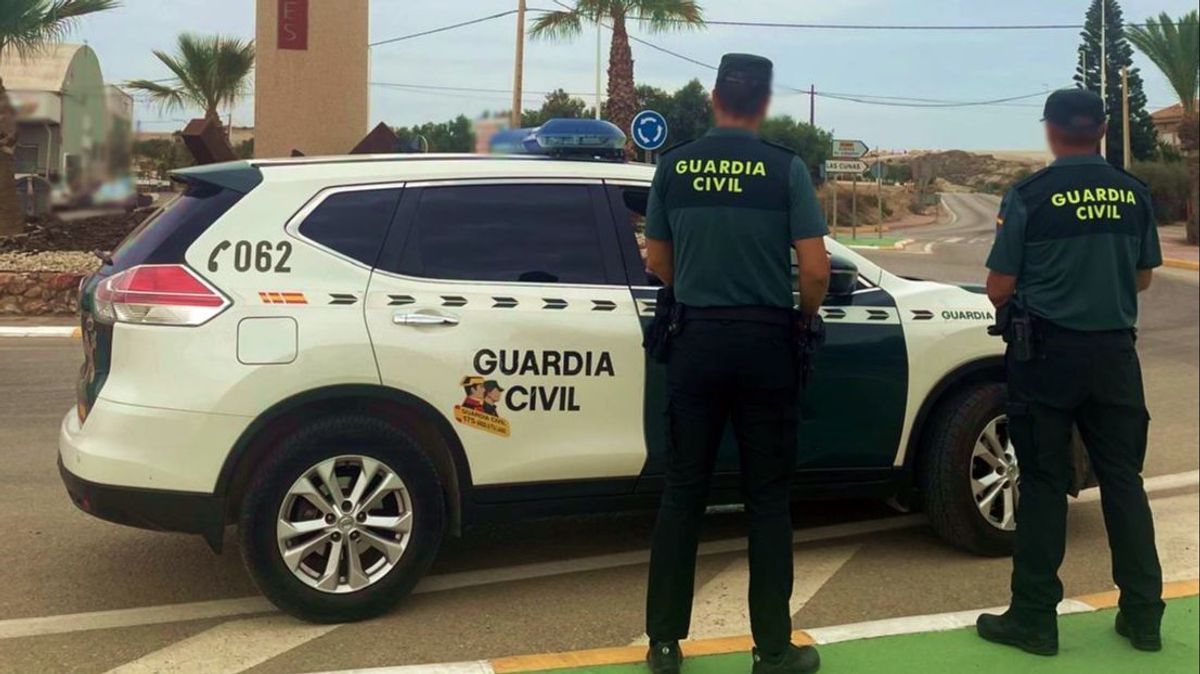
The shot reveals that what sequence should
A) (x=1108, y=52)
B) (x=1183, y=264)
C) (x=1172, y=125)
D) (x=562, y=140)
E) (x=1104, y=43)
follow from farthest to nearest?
(x=1172, y=125), (x=1183, y=264), (x=1108, y=52), (x=1104, y=43), (x=562, y=140)

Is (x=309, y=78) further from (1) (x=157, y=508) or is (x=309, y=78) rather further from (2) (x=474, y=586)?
(1) (x=157, y=508)

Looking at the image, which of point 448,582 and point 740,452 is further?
point 448,582

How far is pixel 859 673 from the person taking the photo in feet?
11.5

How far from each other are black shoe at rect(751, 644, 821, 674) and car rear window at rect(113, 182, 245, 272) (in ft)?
7.94

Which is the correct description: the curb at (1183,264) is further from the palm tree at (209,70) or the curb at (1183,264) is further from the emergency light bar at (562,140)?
the emergency light bar at (562,140)

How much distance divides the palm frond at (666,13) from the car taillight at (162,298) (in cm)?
310

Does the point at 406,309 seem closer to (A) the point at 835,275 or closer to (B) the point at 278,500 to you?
(B) the point at 278,500

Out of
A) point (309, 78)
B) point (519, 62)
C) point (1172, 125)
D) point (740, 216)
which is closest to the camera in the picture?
point (740, 216)

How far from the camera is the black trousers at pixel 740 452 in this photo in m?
3.23

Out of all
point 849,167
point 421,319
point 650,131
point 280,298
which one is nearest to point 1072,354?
point 421,319

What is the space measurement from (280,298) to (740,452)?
172cm

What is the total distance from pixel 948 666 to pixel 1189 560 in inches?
73.4

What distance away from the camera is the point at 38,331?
12.2 metres

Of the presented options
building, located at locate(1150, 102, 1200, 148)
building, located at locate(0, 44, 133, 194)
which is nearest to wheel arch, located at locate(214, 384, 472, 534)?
building, located at locate(0, 44, 133, 194)
